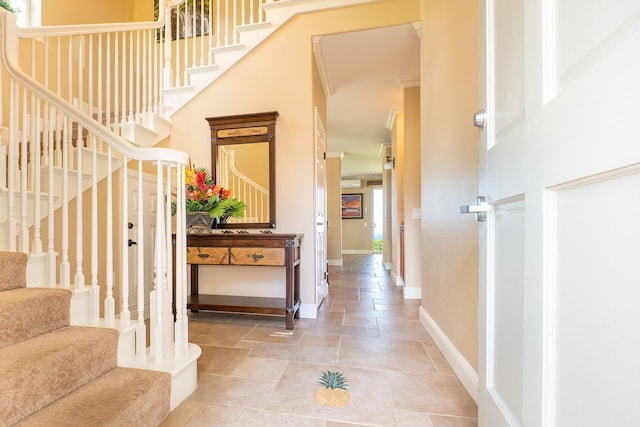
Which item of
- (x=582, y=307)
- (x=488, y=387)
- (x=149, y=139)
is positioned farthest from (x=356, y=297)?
(x=582, y=307)

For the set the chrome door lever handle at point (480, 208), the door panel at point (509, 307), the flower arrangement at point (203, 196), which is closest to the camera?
the door panel at point (509, 307)

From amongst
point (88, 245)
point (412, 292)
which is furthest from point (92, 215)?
point (412, 292)

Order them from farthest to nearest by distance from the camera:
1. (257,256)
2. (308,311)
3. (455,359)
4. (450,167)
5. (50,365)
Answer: (308,311), (257,256), (450,167), (455,359), (50,365)

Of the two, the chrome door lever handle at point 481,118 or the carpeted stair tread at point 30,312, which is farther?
the carpeted stair tread at point 30,312

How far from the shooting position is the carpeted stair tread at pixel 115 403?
0.96 meters

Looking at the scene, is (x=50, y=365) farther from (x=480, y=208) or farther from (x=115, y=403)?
(x=480, y=208)

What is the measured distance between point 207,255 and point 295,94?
1749 millimetres

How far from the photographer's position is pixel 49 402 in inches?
40.2

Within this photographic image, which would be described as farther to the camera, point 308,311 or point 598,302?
point 308,311

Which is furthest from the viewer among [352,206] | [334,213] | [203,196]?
[352,206]

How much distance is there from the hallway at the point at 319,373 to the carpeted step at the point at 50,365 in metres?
0.41

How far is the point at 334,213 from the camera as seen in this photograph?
664 centimetres

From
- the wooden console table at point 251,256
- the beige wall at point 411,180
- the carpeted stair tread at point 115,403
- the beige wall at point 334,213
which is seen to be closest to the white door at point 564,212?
the carpeted stair tread at point 115,403

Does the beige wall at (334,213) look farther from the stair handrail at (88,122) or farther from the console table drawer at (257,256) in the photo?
the stair handrail at (88,122)
